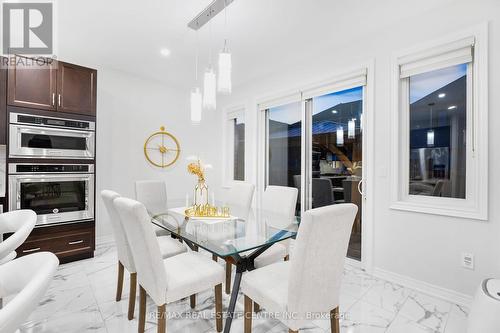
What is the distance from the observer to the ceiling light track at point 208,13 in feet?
6.66

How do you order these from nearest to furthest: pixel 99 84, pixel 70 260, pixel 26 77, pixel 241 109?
pixel 26 77, pixel 70 260, pixel 99 84, pixel 241 109

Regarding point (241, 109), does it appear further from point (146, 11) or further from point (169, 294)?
point (169, 294)

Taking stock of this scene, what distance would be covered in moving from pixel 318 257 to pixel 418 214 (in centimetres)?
162

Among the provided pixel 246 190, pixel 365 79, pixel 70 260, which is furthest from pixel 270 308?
pixel 70 260

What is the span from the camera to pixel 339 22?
2434 millimetres

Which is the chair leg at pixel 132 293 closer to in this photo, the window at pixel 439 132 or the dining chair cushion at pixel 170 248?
the dining chair cushion at pixel 170 248

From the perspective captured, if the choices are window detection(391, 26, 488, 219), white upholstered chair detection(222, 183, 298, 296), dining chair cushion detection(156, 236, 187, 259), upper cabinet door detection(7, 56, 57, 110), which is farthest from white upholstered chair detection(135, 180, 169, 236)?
window detection(391, 26, 488, 219)

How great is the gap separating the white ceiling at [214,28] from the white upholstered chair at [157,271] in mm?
1841

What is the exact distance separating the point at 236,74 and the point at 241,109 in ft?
2.26

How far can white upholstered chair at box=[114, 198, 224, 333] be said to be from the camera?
4.47ft

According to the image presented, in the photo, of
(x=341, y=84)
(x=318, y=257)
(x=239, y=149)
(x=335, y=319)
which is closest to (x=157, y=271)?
(x=318, y=257)

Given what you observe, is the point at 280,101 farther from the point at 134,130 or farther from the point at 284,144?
the point at 134,130

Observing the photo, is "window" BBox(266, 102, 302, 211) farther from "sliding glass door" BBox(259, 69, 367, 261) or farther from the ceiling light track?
the ceiling light track

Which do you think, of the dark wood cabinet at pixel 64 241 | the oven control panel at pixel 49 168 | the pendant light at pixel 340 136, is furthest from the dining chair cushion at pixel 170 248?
the pendant light at pixel 340 136
